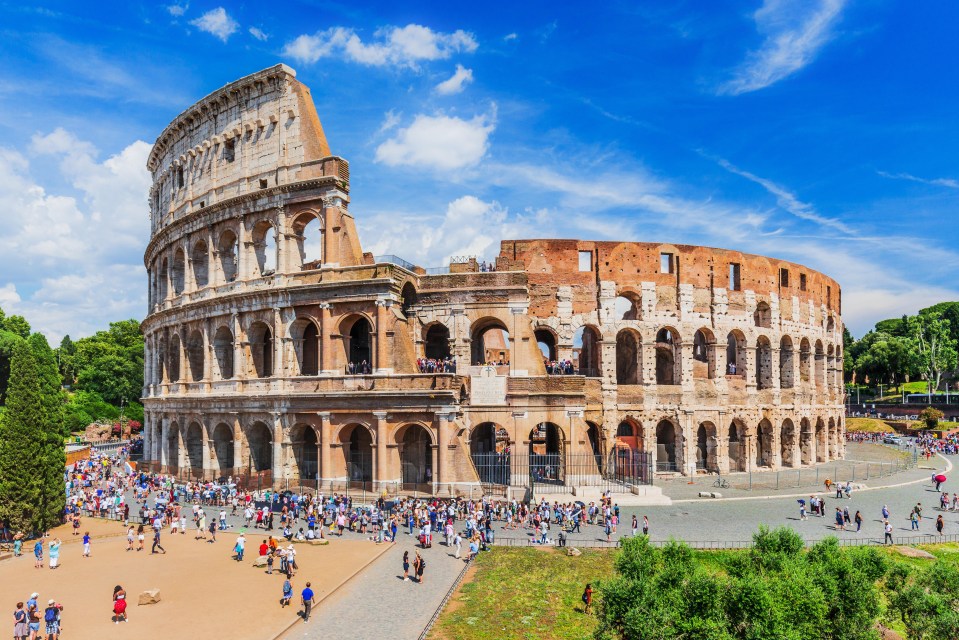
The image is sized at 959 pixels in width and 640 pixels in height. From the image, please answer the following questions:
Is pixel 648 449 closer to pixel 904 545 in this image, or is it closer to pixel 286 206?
pixel 904 545

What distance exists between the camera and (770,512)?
2994 cm

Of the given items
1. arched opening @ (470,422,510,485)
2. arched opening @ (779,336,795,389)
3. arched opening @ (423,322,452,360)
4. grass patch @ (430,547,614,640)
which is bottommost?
grass patch @ (430,547,614,640)

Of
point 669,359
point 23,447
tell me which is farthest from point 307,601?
point 669,359

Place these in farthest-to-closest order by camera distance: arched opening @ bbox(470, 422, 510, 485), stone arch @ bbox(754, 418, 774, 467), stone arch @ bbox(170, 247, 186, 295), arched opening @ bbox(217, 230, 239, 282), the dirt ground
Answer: stone arch @ bbox(754, 418, 774, 467)
stone arch @ bbox(170, 247, 186, 295)
arched opening @ bbox(217, 230, 239, 282)
arched opening @ bbox(470, 422, 510, 485)
the dirt ground

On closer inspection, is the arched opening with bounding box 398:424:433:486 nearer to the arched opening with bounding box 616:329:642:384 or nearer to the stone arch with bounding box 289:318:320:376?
the stone arch with bounding box 289:318:320:376

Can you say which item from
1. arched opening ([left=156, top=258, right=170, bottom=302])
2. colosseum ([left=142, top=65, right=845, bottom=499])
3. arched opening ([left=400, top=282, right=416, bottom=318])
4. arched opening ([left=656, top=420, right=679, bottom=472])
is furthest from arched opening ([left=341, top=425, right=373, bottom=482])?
arched opening ([left=156, top=258, right=170, bottom=302])

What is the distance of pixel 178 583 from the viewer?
20469mm

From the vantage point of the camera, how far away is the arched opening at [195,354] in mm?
40594

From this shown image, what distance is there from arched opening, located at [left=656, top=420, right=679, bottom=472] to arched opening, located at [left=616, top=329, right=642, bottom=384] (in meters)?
3.67

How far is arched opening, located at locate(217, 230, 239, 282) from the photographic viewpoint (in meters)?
38.8

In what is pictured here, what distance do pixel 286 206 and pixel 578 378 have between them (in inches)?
723

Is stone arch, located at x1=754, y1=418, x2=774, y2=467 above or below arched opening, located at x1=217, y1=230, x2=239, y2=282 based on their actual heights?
below

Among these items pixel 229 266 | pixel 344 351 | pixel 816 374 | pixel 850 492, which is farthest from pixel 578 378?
pixel 816 374

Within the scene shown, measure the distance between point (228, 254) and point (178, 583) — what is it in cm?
2330
